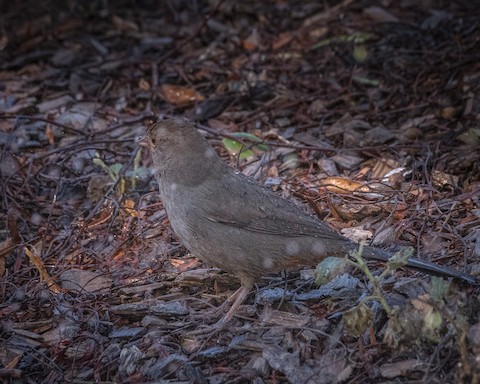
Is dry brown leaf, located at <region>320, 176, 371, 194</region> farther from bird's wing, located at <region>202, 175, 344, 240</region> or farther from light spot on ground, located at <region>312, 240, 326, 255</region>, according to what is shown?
light spot on ground, located at <region>312, 240, 326, 255</region>

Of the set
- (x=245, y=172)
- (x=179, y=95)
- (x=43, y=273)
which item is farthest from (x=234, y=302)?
(x=179, y=95)

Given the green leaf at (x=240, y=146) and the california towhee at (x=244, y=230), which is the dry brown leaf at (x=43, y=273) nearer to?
the california towhee at (x=244, y=230)

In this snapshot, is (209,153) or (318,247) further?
(209,153)

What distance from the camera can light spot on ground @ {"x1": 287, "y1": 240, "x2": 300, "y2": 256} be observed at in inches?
191

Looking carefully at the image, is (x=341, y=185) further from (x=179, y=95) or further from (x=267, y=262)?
(x=179, y=95)

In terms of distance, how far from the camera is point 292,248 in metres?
4.86

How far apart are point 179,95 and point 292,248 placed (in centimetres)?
358

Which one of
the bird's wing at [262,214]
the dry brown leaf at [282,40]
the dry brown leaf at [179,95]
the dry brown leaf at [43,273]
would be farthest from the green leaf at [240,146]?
the dry brown leaf at [282,40]

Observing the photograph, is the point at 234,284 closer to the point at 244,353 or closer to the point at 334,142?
the point at 244,353

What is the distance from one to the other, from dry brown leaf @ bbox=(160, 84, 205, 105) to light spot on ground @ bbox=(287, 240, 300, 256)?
340cm

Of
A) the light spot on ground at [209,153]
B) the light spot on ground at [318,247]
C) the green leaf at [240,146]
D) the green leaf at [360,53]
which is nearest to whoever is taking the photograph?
the light spot on ground at [318,247]

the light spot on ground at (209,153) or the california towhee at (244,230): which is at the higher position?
the light spot on ground at (209,153)

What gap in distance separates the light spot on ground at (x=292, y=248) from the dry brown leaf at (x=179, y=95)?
3402 millimetres

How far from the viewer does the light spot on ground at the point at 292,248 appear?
4.86m
